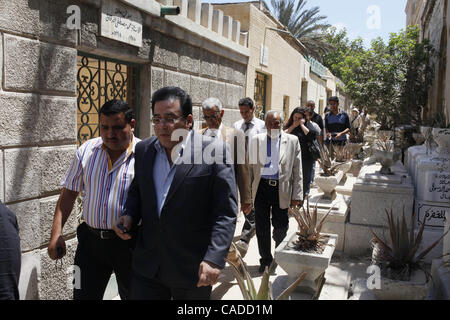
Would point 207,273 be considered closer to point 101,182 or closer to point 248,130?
point 101,182

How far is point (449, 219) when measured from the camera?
3557 millimetres

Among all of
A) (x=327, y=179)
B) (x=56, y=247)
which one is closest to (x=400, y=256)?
(x=56, y=247)

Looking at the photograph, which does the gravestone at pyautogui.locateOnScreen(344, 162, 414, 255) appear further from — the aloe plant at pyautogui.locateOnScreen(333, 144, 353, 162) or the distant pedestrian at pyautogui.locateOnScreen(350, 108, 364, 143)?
the distant pedestrian at pyautogui.locateOnScreen(350, 108, 364, 143)

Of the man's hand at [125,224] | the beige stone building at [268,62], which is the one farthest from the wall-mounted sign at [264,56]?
the man's hand at [125,224]

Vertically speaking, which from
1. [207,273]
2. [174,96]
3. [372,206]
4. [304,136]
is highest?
[174,96]

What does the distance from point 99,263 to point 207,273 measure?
104 cm

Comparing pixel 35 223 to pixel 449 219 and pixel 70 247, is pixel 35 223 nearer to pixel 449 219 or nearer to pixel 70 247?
pixel 70 247

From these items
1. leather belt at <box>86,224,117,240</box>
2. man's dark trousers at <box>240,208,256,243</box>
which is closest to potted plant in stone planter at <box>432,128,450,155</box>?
man's dark trousers at <box>240,208,256,243</box>

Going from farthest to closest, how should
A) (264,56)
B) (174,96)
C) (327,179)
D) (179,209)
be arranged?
(264,56)
(327,179)
(174,96)
(179,209)

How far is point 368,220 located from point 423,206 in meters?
0.66

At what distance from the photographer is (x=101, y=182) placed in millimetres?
3018

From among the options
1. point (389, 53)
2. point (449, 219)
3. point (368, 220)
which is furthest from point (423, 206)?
point (389, 53)

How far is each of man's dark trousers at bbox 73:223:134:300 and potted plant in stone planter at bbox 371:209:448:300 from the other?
1.86 metres

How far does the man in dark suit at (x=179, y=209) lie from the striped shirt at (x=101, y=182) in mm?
385
